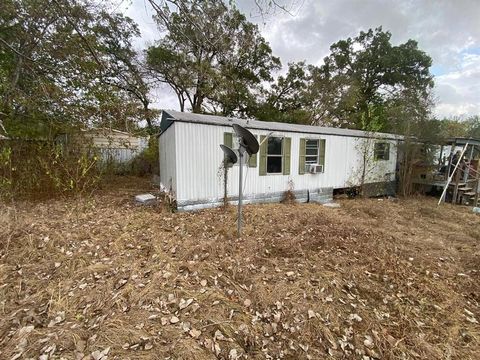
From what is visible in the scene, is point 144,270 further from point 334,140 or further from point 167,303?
point 334,140

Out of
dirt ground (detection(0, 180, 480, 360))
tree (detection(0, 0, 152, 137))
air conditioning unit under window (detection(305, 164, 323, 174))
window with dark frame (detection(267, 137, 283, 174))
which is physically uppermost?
tree (detection(0, 0, 152, 137))

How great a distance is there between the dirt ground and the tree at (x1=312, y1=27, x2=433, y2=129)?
44.3 feet

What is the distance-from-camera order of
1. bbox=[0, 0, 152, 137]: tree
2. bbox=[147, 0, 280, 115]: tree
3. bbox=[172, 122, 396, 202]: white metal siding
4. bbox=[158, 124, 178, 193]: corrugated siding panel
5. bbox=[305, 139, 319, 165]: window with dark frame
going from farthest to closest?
bbox=[147, 0, 280, 115]: tree
bbox=[305, 139, 319, 165]: window with dark frame
bbox=[0, 0, 152, 137]: tree
bbox=[158, 124, 178, 193]: corrugated siding panel
bbox=[172, 122, 396, 202]: white metal siding

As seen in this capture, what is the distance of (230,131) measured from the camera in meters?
5.89

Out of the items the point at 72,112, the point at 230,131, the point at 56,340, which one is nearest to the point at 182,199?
the point at 230,131

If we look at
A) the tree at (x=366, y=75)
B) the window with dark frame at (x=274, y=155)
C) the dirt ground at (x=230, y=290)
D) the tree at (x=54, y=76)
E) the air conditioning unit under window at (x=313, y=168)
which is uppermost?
the tree at (x=366, y=75)

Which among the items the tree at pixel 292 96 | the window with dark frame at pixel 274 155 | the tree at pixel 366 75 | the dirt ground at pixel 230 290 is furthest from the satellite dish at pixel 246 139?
the tree at pixel 366 75

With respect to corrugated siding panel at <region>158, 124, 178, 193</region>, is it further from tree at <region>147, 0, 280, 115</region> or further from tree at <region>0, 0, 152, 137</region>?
tree at <region>147, 0, 280, 115</region>

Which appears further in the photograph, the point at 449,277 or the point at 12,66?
the point at 12,66

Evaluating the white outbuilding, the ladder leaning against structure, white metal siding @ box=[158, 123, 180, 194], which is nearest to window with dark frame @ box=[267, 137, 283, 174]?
the white outbuilding

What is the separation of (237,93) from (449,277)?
13.3 m

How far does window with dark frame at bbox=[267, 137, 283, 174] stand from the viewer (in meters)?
6.59

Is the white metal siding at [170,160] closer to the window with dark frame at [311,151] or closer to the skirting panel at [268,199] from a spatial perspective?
the skirting panel at [268,199]

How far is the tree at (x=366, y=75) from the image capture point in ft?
52.9
